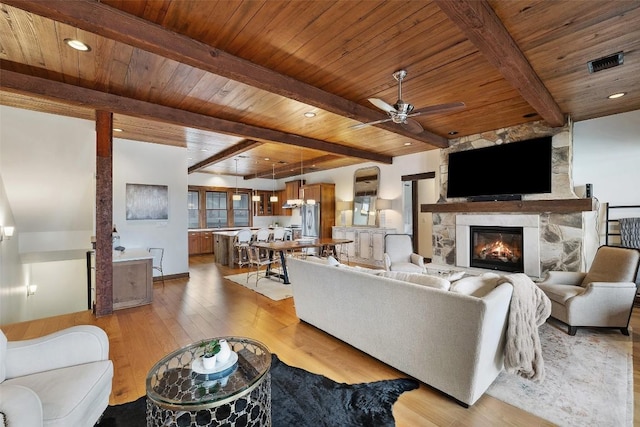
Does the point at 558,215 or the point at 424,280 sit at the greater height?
the point at 558,215

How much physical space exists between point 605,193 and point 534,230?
1.37 m

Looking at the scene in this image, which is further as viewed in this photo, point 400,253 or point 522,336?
point 400,253

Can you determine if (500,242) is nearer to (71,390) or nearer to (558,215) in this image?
(558,215)

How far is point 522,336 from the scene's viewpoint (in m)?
2.04

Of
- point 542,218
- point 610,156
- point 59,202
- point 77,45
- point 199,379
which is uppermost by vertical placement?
point 77,45

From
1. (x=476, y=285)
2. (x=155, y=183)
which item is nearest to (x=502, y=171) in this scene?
(x=476, y=285)

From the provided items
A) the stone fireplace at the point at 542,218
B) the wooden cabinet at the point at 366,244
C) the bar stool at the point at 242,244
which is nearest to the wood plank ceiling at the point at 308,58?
the stone fireplace at the point at 542,218

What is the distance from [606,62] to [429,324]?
3.05 metres

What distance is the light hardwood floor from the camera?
1912 mm

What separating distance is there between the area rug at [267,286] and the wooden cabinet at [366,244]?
2.82 m

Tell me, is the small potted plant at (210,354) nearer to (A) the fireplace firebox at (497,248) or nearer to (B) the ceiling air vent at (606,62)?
(B) the ceiling air vent at (606,62)

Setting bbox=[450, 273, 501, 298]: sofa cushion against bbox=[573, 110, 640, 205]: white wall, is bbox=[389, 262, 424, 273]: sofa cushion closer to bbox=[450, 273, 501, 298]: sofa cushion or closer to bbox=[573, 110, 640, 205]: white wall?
bbox=[450, 273, 501, 298]: sofa cushion

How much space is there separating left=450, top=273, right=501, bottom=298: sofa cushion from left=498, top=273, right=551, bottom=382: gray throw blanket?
0.33 ft

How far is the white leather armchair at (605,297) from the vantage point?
118 inches
